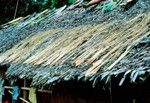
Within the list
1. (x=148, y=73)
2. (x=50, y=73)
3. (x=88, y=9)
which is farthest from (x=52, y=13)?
(x=148, y=73)

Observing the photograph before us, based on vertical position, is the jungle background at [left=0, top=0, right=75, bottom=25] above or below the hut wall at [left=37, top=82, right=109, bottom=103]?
above

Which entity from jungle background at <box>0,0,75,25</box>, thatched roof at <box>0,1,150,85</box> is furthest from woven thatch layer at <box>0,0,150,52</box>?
jungle background at <box>0,0,75,25</box>

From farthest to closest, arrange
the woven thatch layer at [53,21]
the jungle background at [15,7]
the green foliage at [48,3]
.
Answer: the jungle background at [15,7]
the green foliage at [48,3]
the woven thatch layer at [53,21]

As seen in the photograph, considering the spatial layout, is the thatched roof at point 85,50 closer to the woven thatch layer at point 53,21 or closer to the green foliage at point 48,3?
the woven thatch layer at point 53,21

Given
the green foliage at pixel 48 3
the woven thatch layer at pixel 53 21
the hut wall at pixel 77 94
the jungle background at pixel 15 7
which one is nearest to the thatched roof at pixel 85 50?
the woven thatch layer at pixel 53 21

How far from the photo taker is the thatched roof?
188 inches

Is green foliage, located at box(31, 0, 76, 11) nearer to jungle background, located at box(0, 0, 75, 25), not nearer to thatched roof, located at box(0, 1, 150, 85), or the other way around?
jungle background, located at box(0, 0, 75, 25)

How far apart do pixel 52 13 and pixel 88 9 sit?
2225 mm

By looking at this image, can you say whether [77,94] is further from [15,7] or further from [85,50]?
[15,7]

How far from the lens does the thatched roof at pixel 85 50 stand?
4.77 meters

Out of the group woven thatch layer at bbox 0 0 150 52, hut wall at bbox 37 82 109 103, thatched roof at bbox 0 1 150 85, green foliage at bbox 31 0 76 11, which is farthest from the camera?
green foliage at bbox 31 0 76 11

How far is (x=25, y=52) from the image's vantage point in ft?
28.6

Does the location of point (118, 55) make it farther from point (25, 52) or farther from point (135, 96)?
point (25, 52)

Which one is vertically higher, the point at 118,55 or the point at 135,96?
the point at 118,55
